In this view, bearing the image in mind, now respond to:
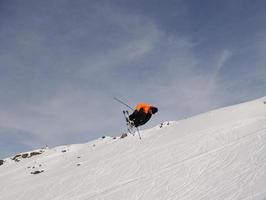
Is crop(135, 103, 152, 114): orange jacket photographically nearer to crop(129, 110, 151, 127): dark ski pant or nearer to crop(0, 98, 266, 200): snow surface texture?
crop(129, 110, 151, 127): dark ski pant

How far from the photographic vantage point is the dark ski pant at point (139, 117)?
18547 mm

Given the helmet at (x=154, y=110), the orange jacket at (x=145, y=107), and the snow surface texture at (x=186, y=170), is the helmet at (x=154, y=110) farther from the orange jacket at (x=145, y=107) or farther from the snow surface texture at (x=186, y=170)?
the snow surface texture at (x=186, y=170)

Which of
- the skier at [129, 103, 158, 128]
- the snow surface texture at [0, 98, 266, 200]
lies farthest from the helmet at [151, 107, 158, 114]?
the snow surface texture at [0, 98, 266, 200]

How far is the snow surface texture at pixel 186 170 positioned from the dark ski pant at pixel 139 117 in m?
2.22

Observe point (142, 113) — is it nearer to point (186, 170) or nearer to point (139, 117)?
point (139, 117)

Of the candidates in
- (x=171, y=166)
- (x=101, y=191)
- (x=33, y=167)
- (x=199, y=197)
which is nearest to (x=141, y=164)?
(x=171, y=166)

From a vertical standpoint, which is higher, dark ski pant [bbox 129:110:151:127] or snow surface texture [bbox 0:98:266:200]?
dark ski pant [bbox 129:110:151:127]

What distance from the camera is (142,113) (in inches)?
729

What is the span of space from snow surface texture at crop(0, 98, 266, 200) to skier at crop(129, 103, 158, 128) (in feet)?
7.55

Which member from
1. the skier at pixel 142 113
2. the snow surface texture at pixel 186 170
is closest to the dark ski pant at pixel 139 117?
the skier at pixel 142 113

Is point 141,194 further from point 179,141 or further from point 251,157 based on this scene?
point 179,141

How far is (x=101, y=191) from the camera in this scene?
51.0 feet

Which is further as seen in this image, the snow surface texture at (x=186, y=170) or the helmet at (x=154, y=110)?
the helmet at (x=154, y=110)

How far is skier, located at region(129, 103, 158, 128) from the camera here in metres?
18.5
